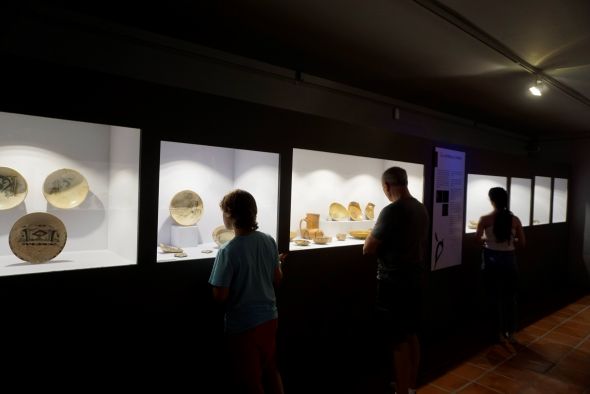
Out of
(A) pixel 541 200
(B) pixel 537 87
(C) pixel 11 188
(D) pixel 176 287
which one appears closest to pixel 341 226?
(D) pixel 176 287

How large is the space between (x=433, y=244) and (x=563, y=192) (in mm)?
4324

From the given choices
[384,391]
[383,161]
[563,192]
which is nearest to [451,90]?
[383,161]

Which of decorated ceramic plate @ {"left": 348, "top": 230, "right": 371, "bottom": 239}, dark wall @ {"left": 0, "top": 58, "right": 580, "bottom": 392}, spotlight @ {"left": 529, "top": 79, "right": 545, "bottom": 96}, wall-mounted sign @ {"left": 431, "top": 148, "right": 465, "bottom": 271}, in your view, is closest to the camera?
dark wall @ {"left": 0, "top": 58, "right": 580, "bottom": 392}

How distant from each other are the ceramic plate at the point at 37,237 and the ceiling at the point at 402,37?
53.5 inches

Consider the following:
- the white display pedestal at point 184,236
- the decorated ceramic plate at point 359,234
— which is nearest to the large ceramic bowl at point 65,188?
the white display pedestal at point 184,236

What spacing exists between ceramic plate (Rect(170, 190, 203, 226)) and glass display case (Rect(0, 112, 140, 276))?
339mm

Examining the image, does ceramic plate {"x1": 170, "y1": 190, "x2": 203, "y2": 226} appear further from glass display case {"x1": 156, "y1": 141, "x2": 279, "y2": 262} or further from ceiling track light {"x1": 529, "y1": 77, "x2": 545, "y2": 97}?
ceiling track light {"x1": 529, "y1": 77, "x2": 545, "y2": 97}

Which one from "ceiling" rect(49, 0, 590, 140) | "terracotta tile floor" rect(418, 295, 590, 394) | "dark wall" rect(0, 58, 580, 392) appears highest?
"ceiling" rect(49, 0, 590, 140)

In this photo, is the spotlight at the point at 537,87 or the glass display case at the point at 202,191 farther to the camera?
the spotlight at the point at 537,87

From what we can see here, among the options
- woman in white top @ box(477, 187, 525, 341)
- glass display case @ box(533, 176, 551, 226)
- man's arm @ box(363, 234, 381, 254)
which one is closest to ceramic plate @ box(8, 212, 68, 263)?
man's arm @ box(363, 234, 381, 254)

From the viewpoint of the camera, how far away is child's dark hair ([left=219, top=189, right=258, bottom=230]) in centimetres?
206

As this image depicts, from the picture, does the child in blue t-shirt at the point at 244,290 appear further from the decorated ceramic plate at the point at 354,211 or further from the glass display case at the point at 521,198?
the glass display case at the point at 521,198

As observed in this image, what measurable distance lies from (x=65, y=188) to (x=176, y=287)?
32.2 inches

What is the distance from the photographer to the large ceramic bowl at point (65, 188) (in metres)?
2.19
